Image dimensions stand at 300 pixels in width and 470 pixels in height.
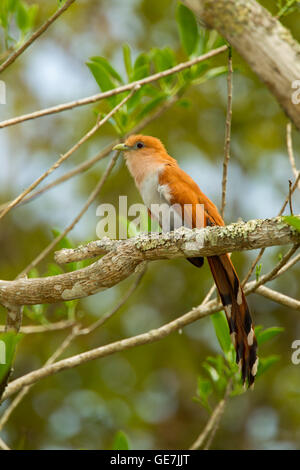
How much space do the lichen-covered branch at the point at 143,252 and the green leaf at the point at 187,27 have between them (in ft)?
4.23

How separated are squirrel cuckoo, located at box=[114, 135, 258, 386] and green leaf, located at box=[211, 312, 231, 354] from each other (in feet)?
0.36

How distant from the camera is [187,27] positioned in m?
3.04

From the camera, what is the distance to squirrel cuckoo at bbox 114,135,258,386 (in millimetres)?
2811

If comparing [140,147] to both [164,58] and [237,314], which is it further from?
[237,314]

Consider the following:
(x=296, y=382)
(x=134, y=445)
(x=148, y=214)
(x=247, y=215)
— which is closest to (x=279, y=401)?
(x=296, y=382)

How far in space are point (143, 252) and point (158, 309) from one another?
9.47 ft

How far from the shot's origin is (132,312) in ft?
16.3

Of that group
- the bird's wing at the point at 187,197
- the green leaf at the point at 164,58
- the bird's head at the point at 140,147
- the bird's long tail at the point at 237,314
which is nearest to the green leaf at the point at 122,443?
the bird's long tail at the point at 237,314

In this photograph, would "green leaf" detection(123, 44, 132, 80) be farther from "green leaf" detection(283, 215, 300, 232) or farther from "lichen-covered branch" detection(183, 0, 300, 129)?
"green leaf" detection(283, 215, 300, 232)

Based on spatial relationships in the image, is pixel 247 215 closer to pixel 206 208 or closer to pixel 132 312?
pixel 132 312

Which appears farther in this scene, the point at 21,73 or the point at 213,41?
the point at 21,73

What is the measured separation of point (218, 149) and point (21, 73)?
216 cm

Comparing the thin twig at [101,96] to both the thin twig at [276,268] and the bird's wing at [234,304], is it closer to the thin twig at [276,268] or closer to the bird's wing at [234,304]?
the bird's wing at [234,304]

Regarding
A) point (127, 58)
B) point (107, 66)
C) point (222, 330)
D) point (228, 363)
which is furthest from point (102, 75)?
point (228, 363)
